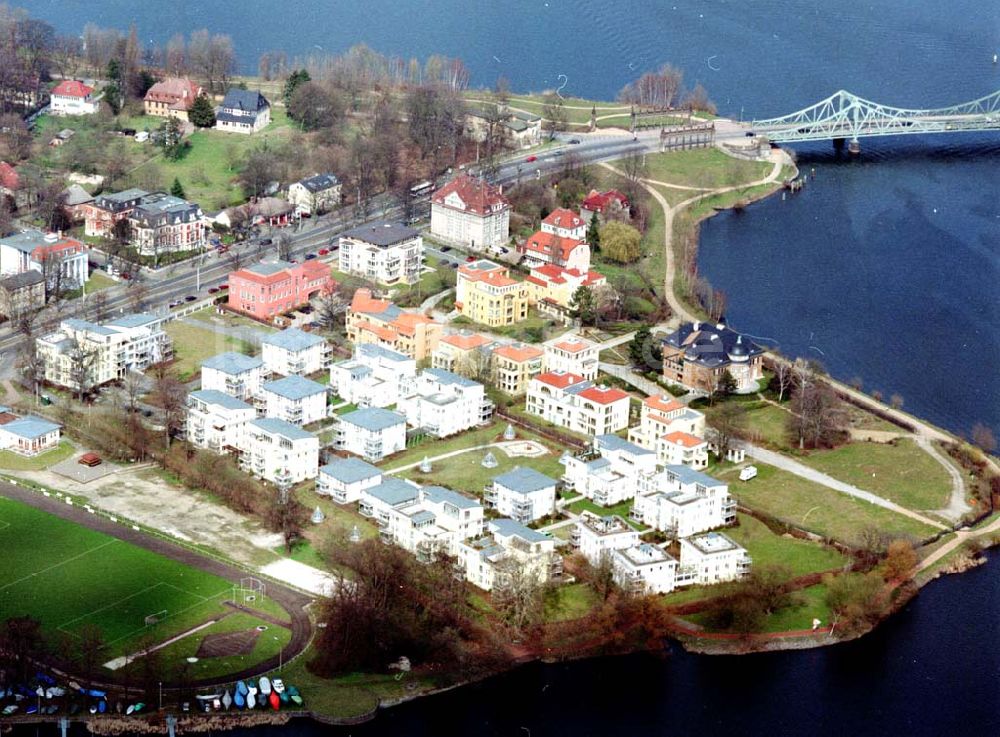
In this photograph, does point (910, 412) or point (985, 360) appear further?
point (985, 360)

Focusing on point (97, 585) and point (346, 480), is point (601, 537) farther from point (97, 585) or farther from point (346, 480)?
point (97, 585)

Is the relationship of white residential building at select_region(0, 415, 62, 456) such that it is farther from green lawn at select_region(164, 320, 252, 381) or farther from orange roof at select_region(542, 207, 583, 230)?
orange roof at select_region(542, 207, 583, 230)

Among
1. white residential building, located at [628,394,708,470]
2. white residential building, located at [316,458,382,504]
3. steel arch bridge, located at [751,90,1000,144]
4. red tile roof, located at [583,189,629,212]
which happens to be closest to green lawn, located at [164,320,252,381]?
white residential building, located at [316,458,382,504]

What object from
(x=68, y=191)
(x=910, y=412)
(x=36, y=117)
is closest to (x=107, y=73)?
(x=36, y=117)

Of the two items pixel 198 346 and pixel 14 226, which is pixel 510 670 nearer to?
pixel 198 346

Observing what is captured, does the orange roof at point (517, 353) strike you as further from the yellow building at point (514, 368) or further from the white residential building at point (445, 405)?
the white residential building at point (445, 405)

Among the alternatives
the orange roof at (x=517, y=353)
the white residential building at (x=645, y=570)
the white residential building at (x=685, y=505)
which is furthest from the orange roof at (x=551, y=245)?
the white residential building at (x=645, y=570)
